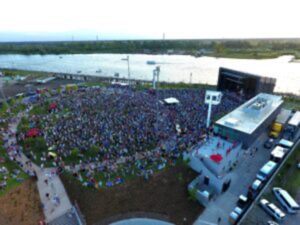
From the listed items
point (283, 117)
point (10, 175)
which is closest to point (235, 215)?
point (10, 175)

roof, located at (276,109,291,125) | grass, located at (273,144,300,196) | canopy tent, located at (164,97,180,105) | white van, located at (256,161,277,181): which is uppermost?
canopy tent, located at (164,97,180,105)

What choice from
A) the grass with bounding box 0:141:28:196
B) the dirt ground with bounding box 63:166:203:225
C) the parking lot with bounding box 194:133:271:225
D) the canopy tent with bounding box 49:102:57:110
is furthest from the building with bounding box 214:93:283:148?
the canopy tent with bounding box 49:102:57:110

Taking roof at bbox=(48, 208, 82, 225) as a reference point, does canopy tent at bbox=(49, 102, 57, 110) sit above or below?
above

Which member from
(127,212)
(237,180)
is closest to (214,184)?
(237,180)

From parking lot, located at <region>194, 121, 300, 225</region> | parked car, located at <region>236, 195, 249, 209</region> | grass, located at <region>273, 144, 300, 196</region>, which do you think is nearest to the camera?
parking lot, located at <region>194, 121, 300, 225</region>

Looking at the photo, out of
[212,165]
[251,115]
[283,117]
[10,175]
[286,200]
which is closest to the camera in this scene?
[286,200]

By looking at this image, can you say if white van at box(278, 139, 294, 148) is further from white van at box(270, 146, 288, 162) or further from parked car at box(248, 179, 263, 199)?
parked car at box(248, 179, 263, 199)

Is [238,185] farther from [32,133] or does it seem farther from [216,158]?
[32,133]

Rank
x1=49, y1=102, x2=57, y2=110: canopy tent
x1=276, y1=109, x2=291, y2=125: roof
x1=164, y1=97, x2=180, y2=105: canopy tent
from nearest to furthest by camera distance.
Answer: x1=276, y1=109, x2=291, y2=125: roof → x1=49, y1=102, x2=57, y2=110: canopy tent → x1=164, y1=97, x2=180, y2=105: canopy tent
